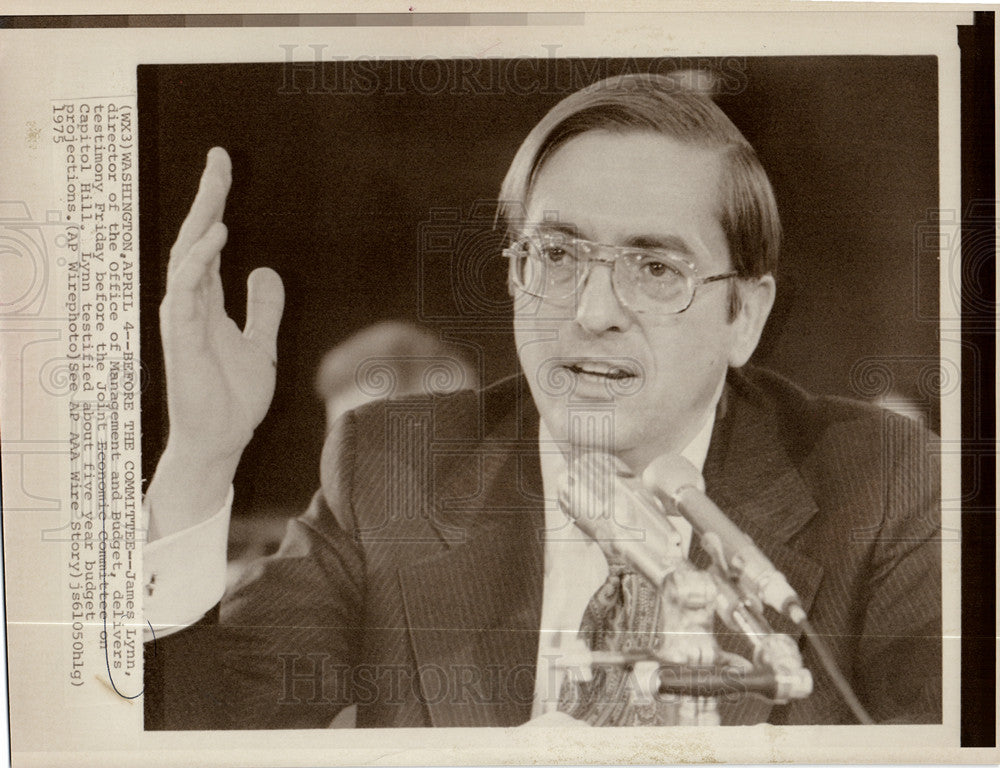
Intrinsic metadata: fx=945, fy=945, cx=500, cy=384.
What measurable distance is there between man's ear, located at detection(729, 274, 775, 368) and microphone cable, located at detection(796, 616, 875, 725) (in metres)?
0.43

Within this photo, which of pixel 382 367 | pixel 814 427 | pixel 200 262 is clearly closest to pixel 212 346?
pixel 200 262

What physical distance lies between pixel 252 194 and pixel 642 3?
0.69 metres

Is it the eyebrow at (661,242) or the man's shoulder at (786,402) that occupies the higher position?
the eyebrow at (661,242)

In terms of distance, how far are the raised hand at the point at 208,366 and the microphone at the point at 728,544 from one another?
64 cm

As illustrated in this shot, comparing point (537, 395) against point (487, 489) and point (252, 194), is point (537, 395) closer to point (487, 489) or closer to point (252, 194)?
point (487, 489)

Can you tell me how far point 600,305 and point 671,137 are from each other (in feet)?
0.94

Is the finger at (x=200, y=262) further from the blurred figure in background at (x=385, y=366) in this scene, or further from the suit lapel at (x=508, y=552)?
the suit lapel at (x=508, y=552)

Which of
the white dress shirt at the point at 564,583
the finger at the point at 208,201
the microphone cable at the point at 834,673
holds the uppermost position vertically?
the finger at the point at 208,201

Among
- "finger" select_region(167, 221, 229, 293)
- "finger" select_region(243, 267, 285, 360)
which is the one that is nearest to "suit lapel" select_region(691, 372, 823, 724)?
"finger" select_region(243, 267, 285, 360)

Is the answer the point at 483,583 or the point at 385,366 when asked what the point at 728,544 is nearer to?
the point at 483,583

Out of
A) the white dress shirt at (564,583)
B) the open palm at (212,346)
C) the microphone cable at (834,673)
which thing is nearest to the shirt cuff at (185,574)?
the open palm at (212,346)

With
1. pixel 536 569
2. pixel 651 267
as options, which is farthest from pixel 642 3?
pixel 536 569

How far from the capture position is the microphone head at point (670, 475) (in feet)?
4.86

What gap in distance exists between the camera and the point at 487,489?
1.49 meters
